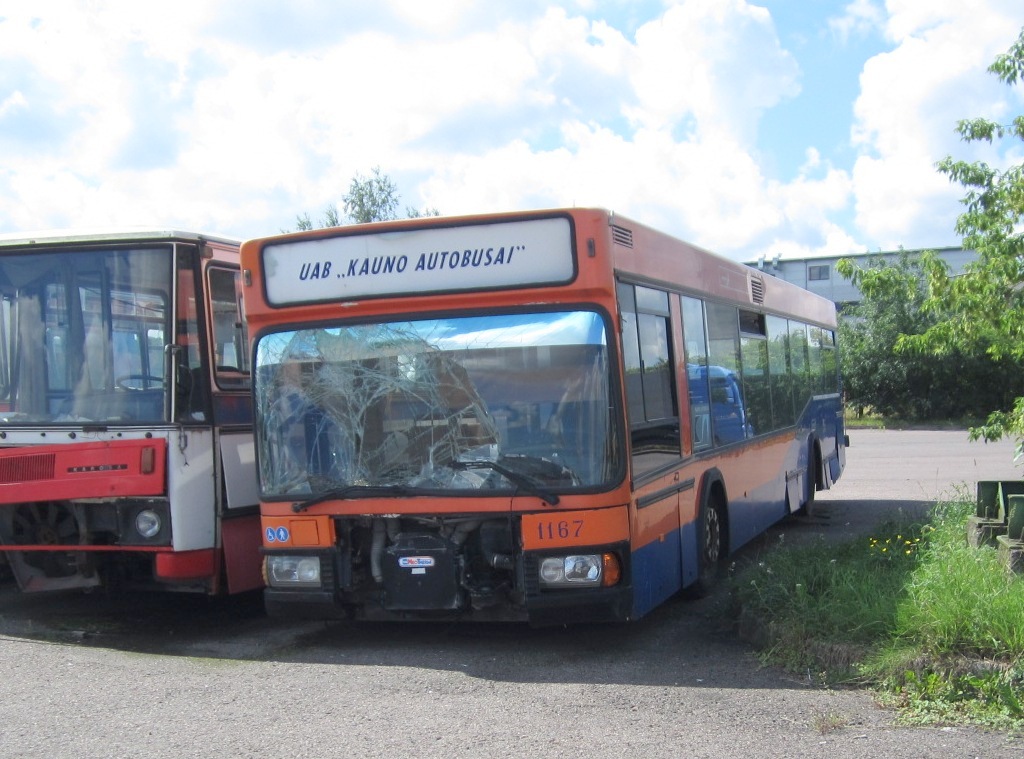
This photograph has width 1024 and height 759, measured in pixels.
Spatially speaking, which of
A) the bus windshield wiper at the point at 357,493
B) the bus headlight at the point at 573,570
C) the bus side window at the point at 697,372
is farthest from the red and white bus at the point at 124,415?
the bus side window at the point at 697,372

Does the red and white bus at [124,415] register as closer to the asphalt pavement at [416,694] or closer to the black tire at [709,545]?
the asphalt pavement at [416,694]

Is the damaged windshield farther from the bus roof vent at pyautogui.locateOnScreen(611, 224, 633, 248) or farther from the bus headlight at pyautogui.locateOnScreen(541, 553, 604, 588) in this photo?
the bus roof vent at pyautogui.locateOnScreen(611, 224, 633, 248)

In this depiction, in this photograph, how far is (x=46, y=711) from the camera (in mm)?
6258

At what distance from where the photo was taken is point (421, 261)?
726cm

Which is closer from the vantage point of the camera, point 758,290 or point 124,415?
point 124,415

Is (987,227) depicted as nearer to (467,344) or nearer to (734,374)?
(734,374)

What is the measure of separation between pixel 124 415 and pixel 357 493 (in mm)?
2052

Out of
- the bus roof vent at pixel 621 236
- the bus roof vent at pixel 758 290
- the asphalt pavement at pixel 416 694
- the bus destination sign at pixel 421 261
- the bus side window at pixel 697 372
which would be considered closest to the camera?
the asphalt pavement at pixel 416 694

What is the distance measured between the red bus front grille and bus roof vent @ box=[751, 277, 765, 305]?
22.1 ft

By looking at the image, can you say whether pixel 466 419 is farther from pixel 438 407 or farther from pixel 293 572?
pixel 293 572

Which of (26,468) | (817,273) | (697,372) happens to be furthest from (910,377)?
(26,468)

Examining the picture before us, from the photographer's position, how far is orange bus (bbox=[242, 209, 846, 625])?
687 centimetres

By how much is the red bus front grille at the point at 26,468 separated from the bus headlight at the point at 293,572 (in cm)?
187

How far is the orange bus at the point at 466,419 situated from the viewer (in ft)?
22.5
